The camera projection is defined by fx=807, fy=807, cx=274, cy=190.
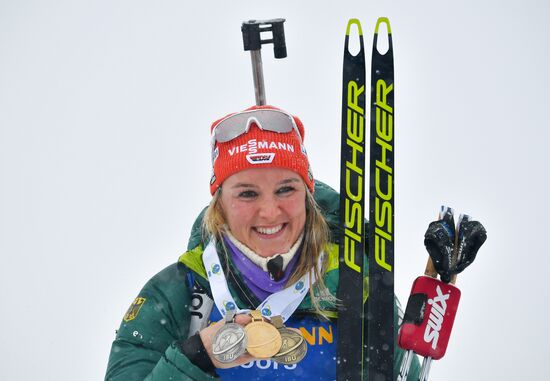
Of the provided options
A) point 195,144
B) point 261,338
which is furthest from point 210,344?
point 195,144

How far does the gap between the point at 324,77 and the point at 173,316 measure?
894 cm

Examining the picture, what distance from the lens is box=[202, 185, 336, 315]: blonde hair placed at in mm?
3264

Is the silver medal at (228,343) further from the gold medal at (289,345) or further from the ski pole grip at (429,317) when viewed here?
the ski pole grip at (429,317)

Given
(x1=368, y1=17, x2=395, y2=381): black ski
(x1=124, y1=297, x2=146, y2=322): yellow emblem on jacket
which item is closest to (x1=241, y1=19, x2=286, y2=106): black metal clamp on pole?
(x1=368, y1=17, x2=395, y2=381): black ski

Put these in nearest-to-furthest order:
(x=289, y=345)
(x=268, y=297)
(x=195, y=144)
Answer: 1. (x=289, y=345)
2. (x=268, y=297)
3. (x=195, y=144)

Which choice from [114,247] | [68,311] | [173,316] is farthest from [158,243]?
[173,316]

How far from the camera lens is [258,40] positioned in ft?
12.2

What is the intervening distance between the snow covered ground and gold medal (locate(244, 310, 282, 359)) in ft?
11.4

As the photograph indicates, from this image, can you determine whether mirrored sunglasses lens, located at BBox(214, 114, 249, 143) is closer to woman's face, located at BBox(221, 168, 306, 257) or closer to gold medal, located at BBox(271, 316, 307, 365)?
woman's face, located at BBox(221, 168, 306, 257)

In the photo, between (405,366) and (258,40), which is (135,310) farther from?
(258,40)

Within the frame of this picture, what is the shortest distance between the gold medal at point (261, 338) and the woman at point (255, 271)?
0.07ft

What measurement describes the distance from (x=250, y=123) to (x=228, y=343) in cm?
90

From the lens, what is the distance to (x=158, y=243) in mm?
8406

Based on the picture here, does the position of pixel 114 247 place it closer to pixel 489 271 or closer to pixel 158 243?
pixel 158 243
